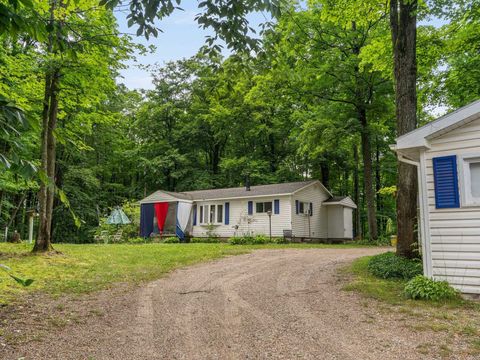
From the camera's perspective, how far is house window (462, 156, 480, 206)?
20.2 ft

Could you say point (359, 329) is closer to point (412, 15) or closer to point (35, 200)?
point (412, 15)

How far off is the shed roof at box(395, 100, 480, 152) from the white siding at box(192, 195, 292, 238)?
1298 centimetres

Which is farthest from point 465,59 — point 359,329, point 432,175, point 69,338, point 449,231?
point 69,338

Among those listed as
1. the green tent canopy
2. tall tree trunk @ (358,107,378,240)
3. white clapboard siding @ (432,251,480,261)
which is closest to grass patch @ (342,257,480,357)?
white clapboard siding @ (432,251,480,261)

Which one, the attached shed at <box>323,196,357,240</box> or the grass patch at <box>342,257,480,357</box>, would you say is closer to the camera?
the grass patch at <box>342,257,480,357</box>

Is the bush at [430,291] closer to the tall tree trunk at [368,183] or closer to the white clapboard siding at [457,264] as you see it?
the white clapboard siding at [457,264]

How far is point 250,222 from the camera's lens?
20.8m

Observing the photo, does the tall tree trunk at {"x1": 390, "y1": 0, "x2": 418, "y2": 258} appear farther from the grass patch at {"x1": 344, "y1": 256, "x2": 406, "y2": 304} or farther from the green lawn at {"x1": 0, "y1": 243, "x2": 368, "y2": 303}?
the green lawn at {"x1": 0, "y1": 243, "x2": 368, "y2": 303}

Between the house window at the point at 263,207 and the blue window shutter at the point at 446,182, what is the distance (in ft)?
45.7

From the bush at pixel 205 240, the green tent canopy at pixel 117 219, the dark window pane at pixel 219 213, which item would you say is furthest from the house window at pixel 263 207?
the green tent canopy at pixel 117 219

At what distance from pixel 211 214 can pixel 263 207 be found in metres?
3.72

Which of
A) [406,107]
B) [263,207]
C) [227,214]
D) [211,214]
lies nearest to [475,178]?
[406,107]

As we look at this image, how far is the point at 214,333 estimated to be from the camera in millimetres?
4465

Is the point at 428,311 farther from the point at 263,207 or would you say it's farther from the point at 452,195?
the point at 263,207
